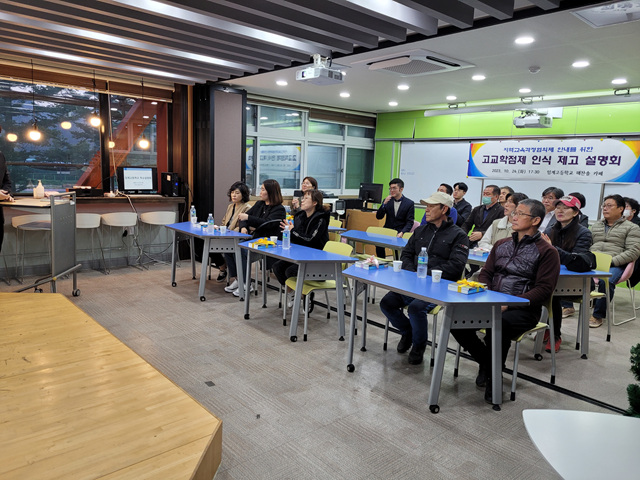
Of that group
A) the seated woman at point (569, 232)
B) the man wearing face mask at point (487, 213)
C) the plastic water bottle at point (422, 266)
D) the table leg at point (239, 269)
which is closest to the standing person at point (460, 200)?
the man wearing face mask at point (487, 213)

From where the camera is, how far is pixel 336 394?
329 cm

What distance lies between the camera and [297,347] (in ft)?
13.6

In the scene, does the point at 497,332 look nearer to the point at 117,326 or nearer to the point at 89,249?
the point at 117,326

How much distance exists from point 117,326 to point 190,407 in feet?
9.31

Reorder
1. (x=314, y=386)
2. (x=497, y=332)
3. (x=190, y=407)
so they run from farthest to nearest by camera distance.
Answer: (x=314, y=386) < (x=497, y=332) < (x=190, y=407)

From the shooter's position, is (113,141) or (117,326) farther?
(113,141)

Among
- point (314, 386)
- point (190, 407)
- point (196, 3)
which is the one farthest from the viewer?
point (196, 3)

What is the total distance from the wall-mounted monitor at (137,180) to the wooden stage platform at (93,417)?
484 cm

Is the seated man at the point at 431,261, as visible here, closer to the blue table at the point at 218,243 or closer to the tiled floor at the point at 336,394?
the tiled floor at the point at 336,394

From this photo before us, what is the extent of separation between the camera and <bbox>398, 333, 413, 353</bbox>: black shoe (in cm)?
410

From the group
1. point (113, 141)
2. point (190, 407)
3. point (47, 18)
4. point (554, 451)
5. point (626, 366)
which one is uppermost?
point (47, 18)

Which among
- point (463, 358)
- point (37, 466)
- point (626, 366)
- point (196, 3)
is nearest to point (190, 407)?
point (37, 466)

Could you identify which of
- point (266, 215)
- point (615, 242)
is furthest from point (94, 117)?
point (615, 242)

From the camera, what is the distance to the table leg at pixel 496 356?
3047mm
